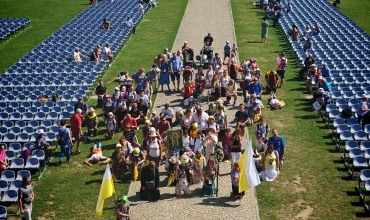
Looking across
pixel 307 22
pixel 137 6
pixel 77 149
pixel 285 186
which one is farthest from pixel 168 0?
pixel 285 186

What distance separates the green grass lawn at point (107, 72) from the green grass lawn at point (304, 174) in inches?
206

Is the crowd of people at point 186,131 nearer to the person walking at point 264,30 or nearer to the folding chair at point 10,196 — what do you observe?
the folding chair at point 10,196

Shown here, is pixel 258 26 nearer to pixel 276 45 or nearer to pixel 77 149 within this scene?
pixel 276 45

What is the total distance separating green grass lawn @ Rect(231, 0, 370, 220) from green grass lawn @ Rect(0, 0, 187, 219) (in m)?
5.23

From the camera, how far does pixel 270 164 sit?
20297mm

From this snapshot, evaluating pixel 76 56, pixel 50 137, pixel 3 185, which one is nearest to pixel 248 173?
pixel 3 185

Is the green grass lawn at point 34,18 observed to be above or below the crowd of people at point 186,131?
below

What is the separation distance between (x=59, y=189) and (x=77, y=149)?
3.16 meters

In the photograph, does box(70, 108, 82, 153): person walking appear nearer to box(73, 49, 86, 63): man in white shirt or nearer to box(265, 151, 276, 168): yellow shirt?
box(265, 151, 276, 168): yellow shirt

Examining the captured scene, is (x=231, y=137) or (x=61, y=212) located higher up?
(x=231, y=137)

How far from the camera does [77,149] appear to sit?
23391 mm

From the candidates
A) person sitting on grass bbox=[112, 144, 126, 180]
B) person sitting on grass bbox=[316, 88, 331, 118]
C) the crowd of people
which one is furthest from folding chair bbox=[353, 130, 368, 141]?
person sitting on grass bbox=[112, 144, 126, 180]

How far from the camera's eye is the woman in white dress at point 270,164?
20.2m

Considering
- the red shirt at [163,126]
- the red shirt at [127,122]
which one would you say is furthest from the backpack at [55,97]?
the red shirt at [163,126]
